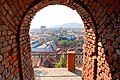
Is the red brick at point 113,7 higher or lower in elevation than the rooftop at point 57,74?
higher

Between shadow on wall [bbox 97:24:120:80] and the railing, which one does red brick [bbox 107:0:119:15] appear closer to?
shadow on wall [bbox 97:24:120:80]

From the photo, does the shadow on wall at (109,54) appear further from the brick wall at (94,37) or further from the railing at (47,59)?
the railing at (47,59)

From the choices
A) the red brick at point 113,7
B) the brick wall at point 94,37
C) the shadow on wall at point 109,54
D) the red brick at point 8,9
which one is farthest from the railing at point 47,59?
the red brick at point 113,7

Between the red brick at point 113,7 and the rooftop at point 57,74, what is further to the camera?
the rooftop at point 57,74

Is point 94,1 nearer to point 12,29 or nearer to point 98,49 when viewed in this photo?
point 98,49

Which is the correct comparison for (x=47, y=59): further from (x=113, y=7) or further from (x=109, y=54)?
(x=113, y=7)

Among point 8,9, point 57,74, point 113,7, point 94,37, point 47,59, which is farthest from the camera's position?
point 47,59

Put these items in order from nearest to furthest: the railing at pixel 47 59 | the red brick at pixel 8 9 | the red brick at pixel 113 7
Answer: the red brick at pixel 113 7, the red brick at pixel 8 9, the railing at pixel 47 59

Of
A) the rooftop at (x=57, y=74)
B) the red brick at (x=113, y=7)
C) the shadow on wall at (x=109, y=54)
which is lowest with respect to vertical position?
the rooftop at (x=57, y=74)

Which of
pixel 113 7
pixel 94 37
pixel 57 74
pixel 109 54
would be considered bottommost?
pixel 57 74

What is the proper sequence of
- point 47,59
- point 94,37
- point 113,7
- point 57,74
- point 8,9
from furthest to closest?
point 47,59
point 57,74
point 94,37
point 8,9
point 113,7

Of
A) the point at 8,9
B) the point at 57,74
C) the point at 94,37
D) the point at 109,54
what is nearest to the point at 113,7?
the point at 109,54

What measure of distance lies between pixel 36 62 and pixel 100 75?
5.86 metres

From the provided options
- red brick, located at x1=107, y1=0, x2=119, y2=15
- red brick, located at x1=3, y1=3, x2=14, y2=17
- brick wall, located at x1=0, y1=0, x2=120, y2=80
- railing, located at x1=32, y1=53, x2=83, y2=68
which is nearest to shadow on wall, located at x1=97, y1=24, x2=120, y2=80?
brick wall, located at x1=0, y1=0, x2=120, y2=80
